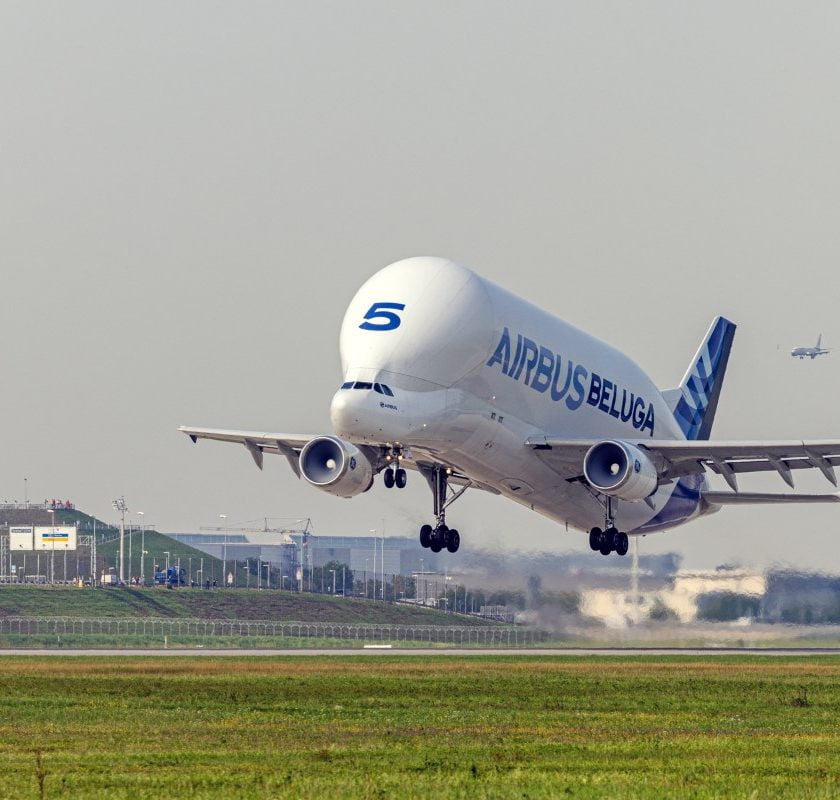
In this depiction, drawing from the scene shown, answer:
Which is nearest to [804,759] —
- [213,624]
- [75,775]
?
[75,775]

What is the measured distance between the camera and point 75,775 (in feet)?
75.9

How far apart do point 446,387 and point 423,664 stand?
11.1m

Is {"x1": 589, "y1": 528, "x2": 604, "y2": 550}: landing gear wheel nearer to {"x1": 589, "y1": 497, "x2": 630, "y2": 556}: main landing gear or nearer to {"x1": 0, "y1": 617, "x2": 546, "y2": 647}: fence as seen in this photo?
{"x1": 589, "y1": 497, "x2": 630, "y2": 556}: main landing gear

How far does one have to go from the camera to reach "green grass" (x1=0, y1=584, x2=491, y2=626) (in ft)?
361

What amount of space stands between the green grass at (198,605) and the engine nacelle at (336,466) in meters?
51.1

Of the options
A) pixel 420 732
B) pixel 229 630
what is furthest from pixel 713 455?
pixel 229 630

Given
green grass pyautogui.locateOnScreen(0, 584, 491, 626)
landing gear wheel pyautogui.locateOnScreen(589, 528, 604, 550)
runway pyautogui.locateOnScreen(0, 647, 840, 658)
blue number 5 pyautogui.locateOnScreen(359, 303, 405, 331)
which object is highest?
blue number 5 pyautogui.locateOnScreen(359, 303, 405, 331)

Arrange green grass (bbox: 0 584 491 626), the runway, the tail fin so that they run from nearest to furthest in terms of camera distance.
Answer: the runway
the tail fin
green grass (bbox: 0 584 491 626)

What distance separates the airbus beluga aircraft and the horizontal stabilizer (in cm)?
5

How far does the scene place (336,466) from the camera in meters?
51.0

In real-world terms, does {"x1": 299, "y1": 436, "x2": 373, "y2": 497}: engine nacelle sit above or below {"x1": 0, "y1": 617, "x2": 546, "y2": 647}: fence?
above

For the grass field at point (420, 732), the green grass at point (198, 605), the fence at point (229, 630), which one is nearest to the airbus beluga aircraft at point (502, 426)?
the grass field at point (420, 732)

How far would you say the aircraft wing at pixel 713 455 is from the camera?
166 ft

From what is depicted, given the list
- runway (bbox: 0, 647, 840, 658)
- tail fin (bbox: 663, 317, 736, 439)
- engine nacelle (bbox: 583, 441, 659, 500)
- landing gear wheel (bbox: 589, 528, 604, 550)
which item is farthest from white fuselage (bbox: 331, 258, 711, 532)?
Answer: tail fin (bbox: 663, 317, 736, 439)
